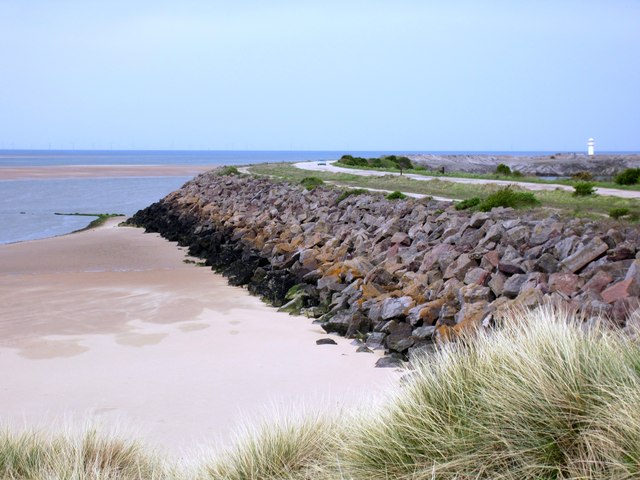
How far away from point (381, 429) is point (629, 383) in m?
1.55

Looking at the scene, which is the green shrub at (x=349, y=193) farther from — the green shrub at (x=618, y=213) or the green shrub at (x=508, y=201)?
the green shrub at (x=618, y=213)

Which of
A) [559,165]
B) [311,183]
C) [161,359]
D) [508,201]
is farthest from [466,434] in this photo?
[559,165]

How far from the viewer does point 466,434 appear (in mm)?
4707

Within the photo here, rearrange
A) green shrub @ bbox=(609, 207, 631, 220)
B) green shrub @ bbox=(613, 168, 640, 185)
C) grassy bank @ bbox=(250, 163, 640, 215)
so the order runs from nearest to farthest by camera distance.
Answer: green shrub @ bbox=(609, 207, 631, 220)
grassy bank @ bbox=(250, 163, 640, 215)
green shrub @ bbox=(613, 168, 640, 185)

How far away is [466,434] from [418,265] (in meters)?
8.14

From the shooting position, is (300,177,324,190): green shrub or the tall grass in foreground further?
(300,177,324,190): green shrub

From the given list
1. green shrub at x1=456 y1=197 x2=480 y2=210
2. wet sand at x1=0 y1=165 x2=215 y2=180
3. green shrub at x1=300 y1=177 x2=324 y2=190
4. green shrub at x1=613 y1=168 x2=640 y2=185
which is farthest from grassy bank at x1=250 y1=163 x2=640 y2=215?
wet sand at x1=0 y1=165 x2=215 y2=180

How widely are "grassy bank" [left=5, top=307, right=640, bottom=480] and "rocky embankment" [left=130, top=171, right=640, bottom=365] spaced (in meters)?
2.73

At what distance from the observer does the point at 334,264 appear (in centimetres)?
1486

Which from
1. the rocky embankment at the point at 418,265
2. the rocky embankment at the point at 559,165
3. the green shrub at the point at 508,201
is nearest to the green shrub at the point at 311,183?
the rocky embankment at the point at 418,265

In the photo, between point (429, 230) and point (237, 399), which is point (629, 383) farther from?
point (429, 230)

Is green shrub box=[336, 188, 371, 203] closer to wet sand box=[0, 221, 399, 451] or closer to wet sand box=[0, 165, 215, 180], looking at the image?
wet sand box=[0, 221, 399, 451]

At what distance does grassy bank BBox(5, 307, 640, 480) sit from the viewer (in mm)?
4297

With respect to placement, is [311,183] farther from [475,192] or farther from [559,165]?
[559,165]
